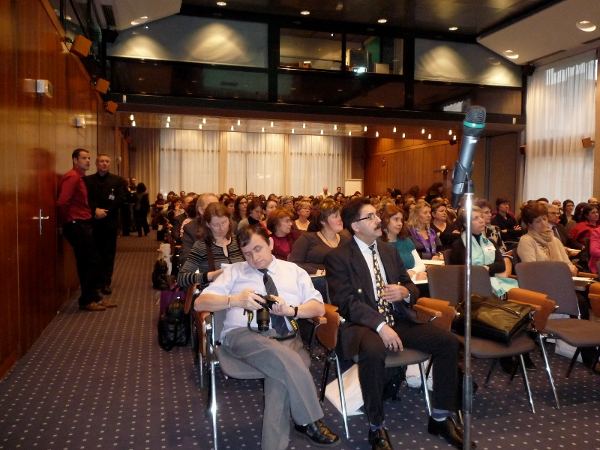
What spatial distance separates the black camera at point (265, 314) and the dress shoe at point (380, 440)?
2.70 feet

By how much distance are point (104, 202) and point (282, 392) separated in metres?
4.60

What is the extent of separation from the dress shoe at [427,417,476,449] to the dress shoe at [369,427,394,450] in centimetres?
36

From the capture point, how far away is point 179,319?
186 inches

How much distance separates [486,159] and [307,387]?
41.0 ft

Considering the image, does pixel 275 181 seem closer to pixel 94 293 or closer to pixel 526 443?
pixel 94 293

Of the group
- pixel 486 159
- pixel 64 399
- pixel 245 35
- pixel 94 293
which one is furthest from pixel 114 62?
pixel 486 159

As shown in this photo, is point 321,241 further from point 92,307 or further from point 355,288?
point 92,307

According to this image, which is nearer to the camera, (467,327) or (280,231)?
(467,327)

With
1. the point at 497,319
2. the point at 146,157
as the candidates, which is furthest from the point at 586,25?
the point at 146,157

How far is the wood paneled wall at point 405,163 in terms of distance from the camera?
1617 cm

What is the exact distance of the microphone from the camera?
2.17 metres

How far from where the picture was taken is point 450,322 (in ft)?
11.3

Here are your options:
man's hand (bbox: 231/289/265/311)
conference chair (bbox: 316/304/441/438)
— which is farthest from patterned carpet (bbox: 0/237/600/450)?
man's hand (bbox: 231/289/265/311)

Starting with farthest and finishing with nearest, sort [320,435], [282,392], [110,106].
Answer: [110,106]
[320,435]
[282,392]
